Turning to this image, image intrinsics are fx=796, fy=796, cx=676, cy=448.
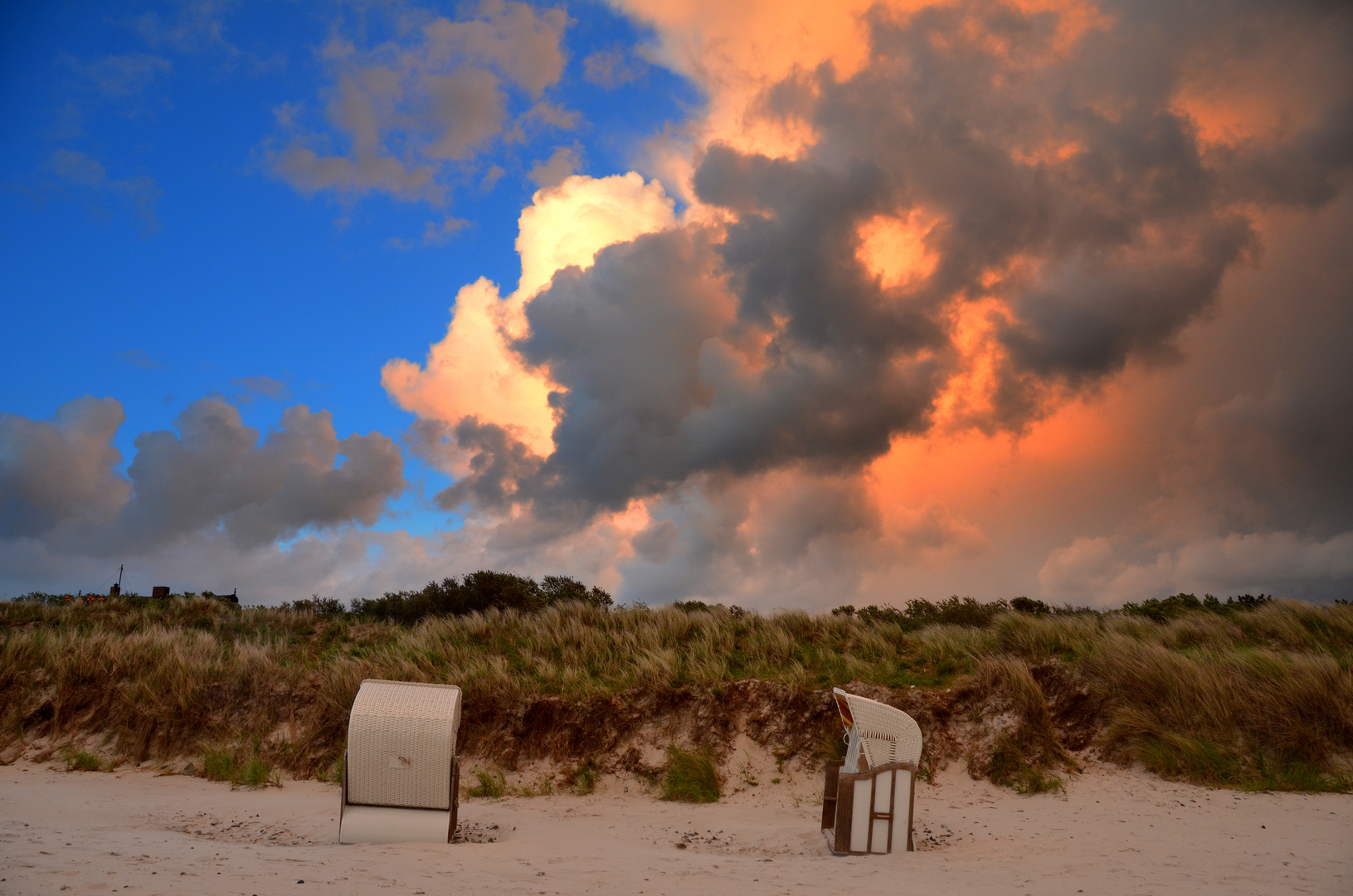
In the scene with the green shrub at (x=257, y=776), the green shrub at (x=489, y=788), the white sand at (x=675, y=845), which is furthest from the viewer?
the green shrub at (x=257, y=776)

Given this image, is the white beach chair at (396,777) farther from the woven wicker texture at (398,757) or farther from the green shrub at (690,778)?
the green shrub at (690,778)

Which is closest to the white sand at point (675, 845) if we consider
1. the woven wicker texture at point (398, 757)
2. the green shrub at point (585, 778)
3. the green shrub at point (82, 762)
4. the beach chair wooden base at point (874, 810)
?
the green shrub at point (585, 778)

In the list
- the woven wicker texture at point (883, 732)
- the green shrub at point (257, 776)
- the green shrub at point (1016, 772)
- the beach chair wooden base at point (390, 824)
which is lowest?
the green shrub at point (257, 776)

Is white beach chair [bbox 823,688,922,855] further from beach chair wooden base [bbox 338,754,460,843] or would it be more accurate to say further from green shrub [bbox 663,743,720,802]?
beach chair wooden base [bbox 338,754,460,843]

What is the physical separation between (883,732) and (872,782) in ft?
1.85

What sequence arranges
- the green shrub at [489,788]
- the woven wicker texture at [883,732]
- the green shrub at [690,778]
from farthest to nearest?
1. the green shrub at [489,788]
2. the green shrub at [690,778]
3. the woven wicker texture at [883,732]

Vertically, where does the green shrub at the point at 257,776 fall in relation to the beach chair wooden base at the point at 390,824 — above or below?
below

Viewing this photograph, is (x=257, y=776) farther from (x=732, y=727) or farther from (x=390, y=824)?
(x=732, y=727)

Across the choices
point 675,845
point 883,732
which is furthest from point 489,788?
point 883,732

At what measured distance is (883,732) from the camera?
870cm

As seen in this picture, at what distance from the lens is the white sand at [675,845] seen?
6.69m

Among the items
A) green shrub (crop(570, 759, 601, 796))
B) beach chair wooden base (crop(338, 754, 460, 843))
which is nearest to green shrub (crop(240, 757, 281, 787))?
green shrub (crop(570, 759, 601, 796))

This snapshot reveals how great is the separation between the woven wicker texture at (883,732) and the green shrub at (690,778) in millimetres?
3801

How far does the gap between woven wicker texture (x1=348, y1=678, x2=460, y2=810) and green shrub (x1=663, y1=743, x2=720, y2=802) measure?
13.9 ft
